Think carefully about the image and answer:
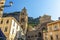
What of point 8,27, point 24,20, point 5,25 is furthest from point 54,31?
point 24,20

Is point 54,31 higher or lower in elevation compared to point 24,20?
lower

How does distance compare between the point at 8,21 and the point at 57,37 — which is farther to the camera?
the point at 8,21

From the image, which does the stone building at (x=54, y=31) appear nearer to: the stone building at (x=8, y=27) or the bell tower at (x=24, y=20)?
the stone building at (x=8, y=27)

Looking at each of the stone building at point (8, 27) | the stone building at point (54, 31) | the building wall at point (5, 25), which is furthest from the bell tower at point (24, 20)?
the stone building at point (54, 31)

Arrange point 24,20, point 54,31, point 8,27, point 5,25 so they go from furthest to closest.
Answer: point 24,20
point 5,25
point 8,27
point 54,31

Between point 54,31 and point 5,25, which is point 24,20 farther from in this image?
point 54,31

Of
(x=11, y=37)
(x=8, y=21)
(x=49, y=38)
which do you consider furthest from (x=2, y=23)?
(x=49, y=38)

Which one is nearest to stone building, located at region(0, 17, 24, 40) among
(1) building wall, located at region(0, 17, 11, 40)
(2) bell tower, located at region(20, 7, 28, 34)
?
(1) building wall, located at region(0, 17, 11, 40)

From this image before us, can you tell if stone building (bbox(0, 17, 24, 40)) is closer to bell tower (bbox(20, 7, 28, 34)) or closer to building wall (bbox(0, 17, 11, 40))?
building wall (bbox(0, 17, 11, 40))

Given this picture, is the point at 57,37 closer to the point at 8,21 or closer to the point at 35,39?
the point at 8,21

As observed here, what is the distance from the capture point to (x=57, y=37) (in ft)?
111

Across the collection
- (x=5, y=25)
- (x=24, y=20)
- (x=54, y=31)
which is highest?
(x=24, y=20)

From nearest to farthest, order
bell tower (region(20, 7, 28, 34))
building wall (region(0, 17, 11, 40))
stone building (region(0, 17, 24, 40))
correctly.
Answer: stone building (region(0, 17, 24, 40)), building wall (region(0, 17, 11, 40)), bell tower (region(20, 7, 28, 34))

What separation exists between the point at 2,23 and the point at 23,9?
89.6 feet
